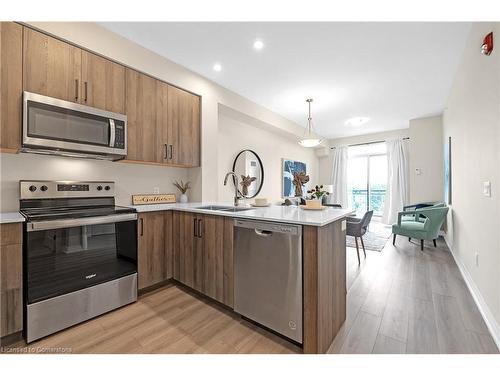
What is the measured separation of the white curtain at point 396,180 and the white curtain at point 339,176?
114cm

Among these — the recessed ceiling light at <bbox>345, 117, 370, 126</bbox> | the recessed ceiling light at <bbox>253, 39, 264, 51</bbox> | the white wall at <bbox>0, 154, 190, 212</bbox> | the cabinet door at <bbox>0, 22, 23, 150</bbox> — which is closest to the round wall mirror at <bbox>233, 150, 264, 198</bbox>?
the white wall at <bbox>0, 154, 190, 212</bbox>

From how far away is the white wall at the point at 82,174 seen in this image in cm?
182

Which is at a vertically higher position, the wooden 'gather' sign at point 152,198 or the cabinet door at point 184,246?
the wooden 'gather' sign at point 152,198

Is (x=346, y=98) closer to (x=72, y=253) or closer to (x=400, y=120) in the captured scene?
(x=400, y=120)

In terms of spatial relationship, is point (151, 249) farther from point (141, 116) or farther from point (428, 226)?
point (428, 226)

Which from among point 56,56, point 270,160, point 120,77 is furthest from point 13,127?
point 270,160

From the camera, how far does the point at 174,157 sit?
2.72 metres

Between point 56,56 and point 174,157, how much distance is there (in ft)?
4.40

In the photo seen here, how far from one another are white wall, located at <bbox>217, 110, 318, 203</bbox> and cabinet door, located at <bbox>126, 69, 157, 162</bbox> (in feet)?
4.38

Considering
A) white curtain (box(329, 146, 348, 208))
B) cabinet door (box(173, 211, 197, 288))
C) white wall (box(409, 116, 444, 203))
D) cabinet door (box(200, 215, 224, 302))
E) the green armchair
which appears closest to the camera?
cabinet door (box(200, 215, 224, 302))

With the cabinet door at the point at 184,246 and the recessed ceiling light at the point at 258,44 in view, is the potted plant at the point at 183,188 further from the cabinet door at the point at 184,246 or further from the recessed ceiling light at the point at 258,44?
the recessed ceiling light at the point at 258,44

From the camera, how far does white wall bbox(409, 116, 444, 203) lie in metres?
4.83

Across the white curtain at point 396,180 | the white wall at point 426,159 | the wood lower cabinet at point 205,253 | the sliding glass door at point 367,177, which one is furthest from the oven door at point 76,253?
the sliding glass door at point 367,177

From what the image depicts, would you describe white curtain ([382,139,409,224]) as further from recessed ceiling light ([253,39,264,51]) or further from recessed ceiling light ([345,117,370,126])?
recessed ceiling light ([253,39,264,51])
